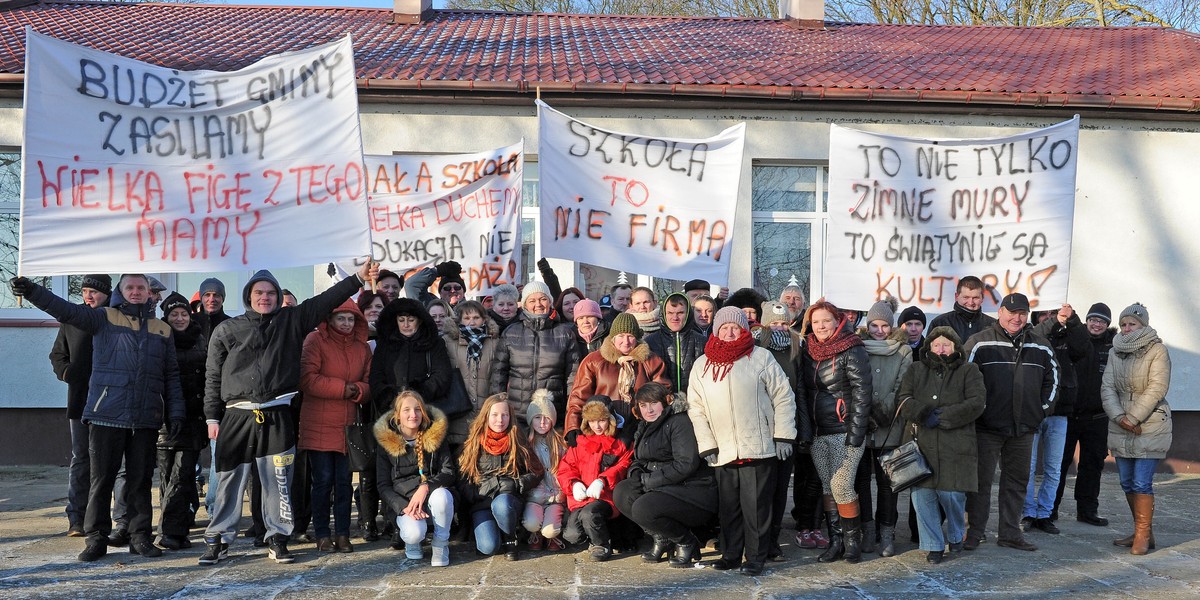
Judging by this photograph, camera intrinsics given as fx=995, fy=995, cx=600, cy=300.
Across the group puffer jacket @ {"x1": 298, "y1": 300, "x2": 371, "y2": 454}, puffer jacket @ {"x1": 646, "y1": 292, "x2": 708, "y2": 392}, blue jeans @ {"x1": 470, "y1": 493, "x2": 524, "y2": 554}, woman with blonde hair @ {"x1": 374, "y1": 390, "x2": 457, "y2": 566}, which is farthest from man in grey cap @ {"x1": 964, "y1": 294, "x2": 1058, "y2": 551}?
puffer jacket @ {"x1": 298, "y1": 300, "x2": 371, "y2": 454}

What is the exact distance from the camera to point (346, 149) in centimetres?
673

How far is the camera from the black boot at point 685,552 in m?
6.45

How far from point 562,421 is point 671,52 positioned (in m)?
7.40

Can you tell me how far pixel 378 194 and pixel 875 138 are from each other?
14.8 ft

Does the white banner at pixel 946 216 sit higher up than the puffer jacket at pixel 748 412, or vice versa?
the white banner at pixel 946 216

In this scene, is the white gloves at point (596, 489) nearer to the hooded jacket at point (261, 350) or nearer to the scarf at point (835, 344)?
the scarf at point (835, 344)

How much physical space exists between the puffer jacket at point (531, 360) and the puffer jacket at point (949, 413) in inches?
92.7

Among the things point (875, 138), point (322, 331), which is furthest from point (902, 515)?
point (322, 331)

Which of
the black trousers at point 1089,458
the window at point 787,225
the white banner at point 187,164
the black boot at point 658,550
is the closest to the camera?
the white banner at point 187,164

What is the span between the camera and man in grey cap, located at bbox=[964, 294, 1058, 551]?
693 cm

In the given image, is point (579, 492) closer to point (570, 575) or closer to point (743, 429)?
point (570, 575)

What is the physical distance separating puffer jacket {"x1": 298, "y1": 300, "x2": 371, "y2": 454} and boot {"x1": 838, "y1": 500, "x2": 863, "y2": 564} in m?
3.33

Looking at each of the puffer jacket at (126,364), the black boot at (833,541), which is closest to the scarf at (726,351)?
the black boot at (833,541)

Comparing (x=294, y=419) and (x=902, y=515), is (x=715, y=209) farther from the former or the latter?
(x=294, y=419)
